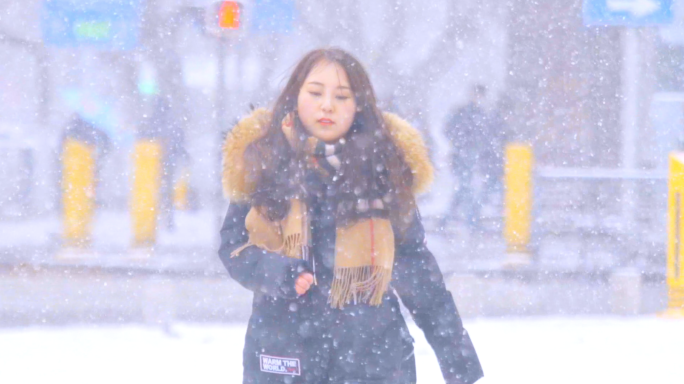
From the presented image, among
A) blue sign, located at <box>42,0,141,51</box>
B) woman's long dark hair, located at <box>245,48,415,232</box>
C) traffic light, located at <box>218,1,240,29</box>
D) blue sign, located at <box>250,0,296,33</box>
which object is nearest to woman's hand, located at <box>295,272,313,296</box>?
woman's long dark hair, located at <box>245,48,415,232</box>

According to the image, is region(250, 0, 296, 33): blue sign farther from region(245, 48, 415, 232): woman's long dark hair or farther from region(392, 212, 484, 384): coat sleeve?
region(392, 212, 484, 384): coat sleeve

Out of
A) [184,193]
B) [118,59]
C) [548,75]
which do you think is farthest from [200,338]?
[118,59]

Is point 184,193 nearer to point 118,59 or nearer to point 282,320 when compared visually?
point 118,59

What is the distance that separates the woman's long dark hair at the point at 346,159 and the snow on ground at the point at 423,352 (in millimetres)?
2325

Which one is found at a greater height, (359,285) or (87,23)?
(87,23)

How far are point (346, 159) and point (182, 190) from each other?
1284 centimetres

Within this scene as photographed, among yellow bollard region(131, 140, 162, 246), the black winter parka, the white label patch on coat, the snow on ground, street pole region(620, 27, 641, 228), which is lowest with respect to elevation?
the snow on ground

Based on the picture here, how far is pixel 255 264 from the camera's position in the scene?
2295mm

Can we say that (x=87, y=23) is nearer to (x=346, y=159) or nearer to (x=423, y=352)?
(x=423, y=352)

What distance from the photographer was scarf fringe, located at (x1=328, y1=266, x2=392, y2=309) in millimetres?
2307

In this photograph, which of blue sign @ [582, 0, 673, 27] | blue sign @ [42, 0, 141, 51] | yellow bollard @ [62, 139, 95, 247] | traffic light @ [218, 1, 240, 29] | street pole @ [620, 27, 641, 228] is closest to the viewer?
traffic light @ [218, 1, 240, 29]

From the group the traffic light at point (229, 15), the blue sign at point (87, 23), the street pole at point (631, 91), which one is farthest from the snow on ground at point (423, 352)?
the street pole at point (631, 91)

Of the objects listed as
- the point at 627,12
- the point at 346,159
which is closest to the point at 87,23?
the point at 627,12

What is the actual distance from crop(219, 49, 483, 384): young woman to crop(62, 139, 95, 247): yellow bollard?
19.1 ft
